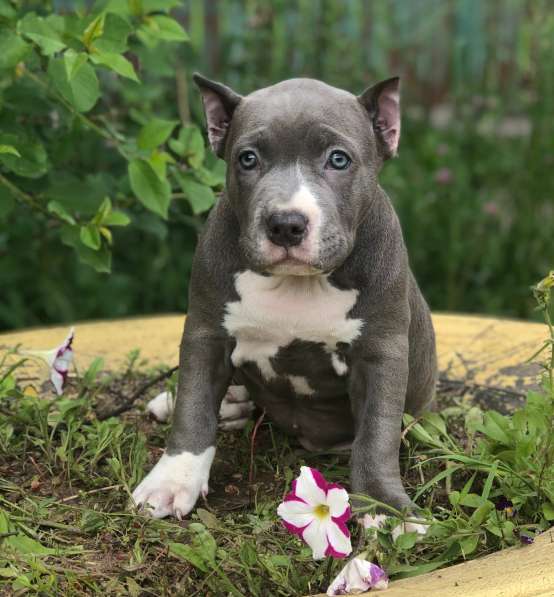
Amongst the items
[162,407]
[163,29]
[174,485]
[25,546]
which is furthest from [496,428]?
[163,29]

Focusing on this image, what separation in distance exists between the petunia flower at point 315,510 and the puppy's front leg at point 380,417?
43 cm

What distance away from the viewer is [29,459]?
9.26 feet

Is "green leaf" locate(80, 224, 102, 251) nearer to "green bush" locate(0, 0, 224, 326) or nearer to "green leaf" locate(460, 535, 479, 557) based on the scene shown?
"green bush" locate(0, 0, 224, 326)

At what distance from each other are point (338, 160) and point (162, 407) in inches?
40.5

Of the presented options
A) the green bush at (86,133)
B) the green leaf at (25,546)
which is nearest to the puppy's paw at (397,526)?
the green leaf at (25,546)

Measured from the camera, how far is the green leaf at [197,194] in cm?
322

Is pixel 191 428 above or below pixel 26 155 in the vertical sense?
below

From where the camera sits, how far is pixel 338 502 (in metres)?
2.08

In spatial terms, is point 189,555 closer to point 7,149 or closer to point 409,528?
point 409,528

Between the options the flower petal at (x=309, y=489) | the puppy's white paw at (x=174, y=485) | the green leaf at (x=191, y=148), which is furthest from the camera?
the green leaf at (x=191, y=148)

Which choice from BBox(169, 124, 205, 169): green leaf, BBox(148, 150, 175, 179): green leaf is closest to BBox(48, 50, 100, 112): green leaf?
BBox(148, 150, 175, 179): green leaf

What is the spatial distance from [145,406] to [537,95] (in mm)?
3294

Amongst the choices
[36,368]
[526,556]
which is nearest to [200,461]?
[526,556]

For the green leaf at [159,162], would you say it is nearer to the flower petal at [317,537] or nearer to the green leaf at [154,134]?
the green leaf at [154,134]
